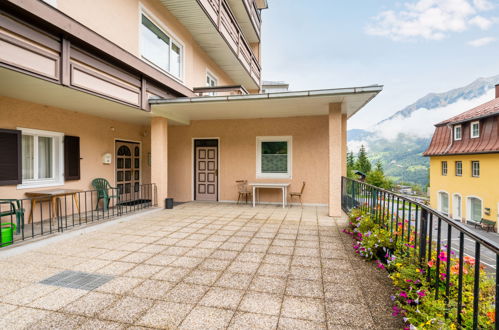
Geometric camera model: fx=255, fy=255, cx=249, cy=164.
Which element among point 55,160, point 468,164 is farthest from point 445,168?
point 55,160

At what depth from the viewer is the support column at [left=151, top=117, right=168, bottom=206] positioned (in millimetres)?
7082

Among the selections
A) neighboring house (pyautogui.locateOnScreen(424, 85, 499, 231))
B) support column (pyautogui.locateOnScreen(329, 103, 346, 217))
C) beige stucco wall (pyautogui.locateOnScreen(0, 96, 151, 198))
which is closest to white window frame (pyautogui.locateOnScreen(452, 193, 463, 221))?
neighboring house (pyautogui.locateOnScreen(424, 85, 499, 231))

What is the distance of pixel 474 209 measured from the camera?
68.3 feet

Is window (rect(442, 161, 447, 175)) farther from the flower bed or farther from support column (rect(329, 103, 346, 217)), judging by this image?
the flower bed

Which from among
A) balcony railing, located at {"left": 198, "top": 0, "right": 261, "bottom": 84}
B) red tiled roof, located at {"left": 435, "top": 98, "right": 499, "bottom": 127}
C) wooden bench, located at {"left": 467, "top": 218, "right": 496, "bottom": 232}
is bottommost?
wooden bench, located at {"left": 467, "top": 218, "right": 496, "bottom": 232}

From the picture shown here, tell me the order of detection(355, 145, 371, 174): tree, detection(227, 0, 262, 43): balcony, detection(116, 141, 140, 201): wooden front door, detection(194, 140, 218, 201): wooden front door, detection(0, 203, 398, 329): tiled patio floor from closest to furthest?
detection(0, 203, 398, 329): tiled patio floor < detection(116, 141, 140, 201): wooden front door < detection(194, 140, 218, 201): wooden front door < detection(227, 0, 262, 43): balcony < detection(355, 145, 371, 174): tree

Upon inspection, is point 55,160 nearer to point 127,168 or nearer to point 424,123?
point 127,168

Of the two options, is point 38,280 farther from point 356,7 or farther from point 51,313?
point 356,7

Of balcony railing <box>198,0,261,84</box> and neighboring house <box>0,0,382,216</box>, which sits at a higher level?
balcony railing <box>198,0,261,84</box>

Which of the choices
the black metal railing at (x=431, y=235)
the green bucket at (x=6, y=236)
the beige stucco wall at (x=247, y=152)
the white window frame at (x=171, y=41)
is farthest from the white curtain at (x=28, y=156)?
the black metal railing at (x=431, y=235)

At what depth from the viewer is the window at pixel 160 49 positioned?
6.26 meters

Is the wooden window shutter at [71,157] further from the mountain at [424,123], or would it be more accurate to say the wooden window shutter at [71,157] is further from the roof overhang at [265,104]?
the mountain at [424,123]

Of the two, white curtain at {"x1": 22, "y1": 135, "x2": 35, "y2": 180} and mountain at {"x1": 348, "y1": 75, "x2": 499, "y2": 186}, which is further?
mountain at {"x1": 348, "y1": 75, "x2": 499, "y2": 186}

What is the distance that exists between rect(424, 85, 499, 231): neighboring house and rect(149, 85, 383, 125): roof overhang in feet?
58.7
